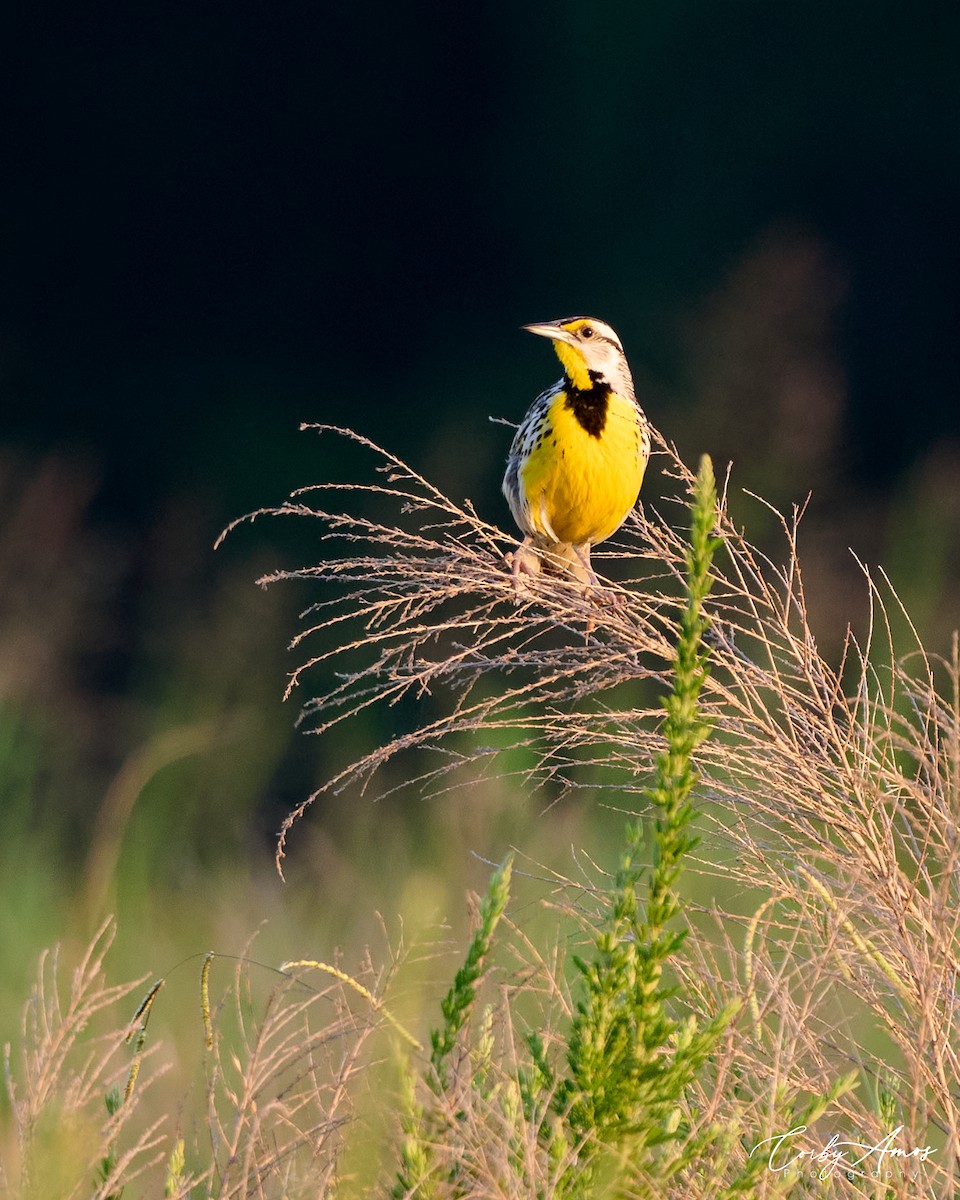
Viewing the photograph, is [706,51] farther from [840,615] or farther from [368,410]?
[840,615]

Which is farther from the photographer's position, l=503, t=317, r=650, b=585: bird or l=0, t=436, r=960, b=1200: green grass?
l=503, t=317, r=650, b=585: bird

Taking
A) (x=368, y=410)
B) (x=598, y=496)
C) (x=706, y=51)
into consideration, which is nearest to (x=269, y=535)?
(x=368, y=410)

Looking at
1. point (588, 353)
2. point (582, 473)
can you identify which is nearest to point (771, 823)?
point (582, 473)

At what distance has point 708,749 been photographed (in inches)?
65.7

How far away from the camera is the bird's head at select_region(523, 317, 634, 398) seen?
3809mm

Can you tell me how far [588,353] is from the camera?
3.83 meters

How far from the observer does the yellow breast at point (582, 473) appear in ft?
11.7

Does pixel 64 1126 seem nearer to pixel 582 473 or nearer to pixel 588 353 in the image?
pixel 582 473

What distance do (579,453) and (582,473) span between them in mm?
41
